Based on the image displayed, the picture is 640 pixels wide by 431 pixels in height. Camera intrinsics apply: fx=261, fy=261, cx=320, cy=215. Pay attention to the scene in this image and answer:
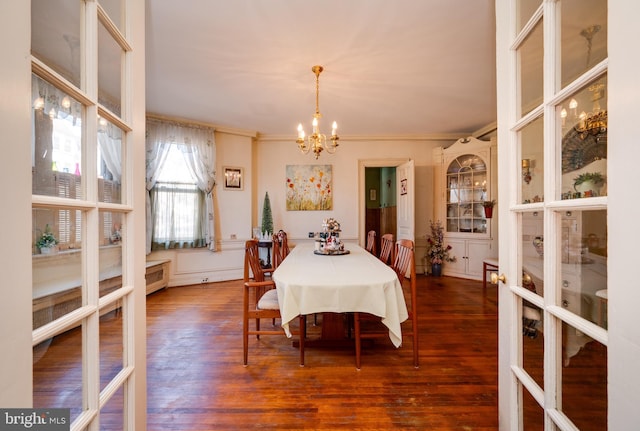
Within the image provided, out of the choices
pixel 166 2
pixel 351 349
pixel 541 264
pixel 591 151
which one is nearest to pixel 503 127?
pixel 591 151

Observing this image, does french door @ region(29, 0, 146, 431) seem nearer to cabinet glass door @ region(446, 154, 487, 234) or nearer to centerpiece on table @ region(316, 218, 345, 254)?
centerpiece on table @ region(316, 218, 345, 254)

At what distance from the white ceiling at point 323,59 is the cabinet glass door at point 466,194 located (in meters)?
0.85

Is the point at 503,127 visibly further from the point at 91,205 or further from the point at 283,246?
the point at 283,246

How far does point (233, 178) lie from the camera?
4.77 m

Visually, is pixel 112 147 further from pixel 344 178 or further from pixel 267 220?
pixel 344 178

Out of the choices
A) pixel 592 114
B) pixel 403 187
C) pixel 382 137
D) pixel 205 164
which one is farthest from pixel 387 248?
pixel 205 164

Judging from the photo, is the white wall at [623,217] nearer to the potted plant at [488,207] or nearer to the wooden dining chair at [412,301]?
the wooden dining chair at [412,301]

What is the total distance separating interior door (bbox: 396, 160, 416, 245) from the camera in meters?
4.63

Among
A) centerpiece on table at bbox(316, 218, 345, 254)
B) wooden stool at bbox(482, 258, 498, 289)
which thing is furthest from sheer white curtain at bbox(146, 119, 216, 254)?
wooden stool at bbox(482, 258, 498, 289)

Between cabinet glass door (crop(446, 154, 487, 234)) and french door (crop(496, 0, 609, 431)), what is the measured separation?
161 inches

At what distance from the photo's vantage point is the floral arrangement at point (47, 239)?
24.4 inches

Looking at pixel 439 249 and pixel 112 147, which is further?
pixel 439 249

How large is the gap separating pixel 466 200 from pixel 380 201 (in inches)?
111

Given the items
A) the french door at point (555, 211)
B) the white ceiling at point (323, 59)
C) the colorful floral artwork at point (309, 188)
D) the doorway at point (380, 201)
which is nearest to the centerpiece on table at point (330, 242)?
the white ceiling at point (323, 59)
